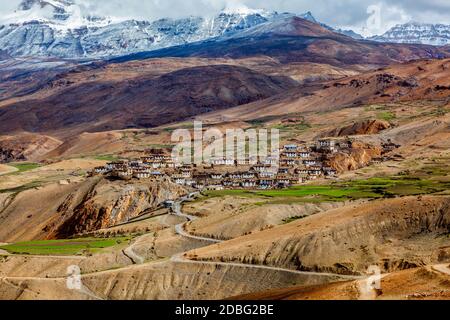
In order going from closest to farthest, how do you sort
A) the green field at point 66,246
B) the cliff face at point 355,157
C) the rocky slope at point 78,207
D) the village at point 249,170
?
1. the green field at point 66,246
2. the rocky slope at point 78,207
3. the village at point 249,170
4. the cliff face at point 355,157

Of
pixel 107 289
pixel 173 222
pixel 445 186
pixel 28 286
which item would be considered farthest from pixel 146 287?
pixel 445 186

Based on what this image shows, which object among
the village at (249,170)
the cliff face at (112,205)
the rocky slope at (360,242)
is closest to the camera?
the rocky slope at (360,242)

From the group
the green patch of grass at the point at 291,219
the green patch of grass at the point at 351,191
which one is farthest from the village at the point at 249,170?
the green patch of grass at the point at 291,219

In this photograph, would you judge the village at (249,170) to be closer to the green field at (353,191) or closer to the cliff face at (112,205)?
the cliff face at (112,205)

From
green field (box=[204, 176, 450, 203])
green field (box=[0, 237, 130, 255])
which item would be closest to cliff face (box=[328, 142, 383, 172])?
green field (box=[204, 176, 450, 203])

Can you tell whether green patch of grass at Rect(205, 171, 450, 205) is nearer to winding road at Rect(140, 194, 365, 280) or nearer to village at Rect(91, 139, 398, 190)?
winding road at Rect(140, 194, 365, 280)

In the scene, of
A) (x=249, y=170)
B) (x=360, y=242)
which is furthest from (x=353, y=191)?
(x=249, y=170)
